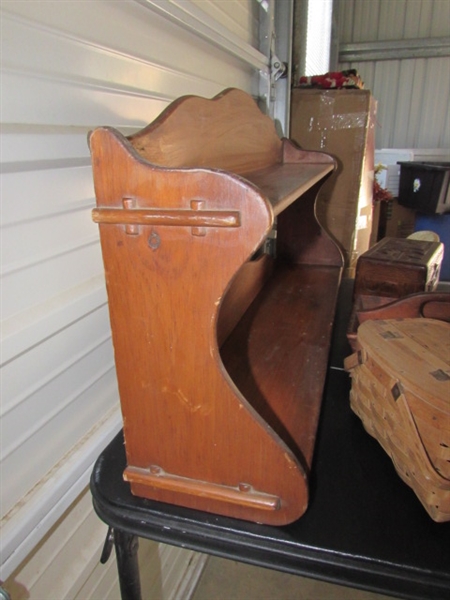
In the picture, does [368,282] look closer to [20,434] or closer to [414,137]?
[20,434]

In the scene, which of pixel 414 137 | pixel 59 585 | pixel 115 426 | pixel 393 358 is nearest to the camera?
pixel 393 358

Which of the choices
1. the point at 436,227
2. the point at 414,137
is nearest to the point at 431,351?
the point at 436,227

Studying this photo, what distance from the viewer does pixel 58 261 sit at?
0.75m

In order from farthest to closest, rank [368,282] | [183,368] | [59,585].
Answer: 1. [368,282]
2. [59,585]
3. [183,368]

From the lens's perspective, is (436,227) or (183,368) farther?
(436,227)

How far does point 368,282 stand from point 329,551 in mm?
754

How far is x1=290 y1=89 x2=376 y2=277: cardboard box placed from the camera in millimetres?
2029

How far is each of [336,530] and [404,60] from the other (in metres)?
5.01

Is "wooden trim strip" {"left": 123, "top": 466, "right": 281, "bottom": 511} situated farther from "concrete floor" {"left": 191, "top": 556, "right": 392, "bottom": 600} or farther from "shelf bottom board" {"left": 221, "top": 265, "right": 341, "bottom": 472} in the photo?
"concrete floor" {"left": 191, "top": 556, "right": 392, "bottom": 600}

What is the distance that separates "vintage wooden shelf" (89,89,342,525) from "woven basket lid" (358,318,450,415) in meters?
0.15

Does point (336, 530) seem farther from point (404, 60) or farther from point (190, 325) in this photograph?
point (404, 60)

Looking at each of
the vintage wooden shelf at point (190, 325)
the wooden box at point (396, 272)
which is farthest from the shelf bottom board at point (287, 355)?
the wooden box at point (396, 272)

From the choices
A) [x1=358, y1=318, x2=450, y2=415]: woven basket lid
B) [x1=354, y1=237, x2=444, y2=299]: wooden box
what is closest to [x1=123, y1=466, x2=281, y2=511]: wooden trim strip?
[x1=358, y1=318, x2=450, y2=415]: woven basket lid

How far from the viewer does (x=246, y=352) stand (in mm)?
905
